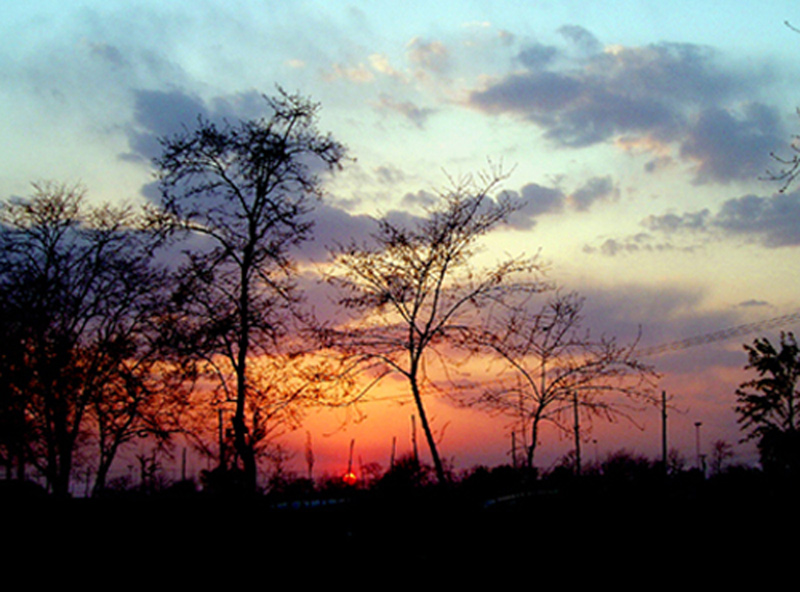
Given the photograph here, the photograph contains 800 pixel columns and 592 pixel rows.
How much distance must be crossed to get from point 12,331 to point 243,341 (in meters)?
15.5

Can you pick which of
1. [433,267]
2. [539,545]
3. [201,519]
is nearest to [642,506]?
[539,545]

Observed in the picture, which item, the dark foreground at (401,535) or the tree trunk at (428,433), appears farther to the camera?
the tree trunk at (428,433)

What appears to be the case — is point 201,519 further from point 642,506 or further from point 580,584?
point 642,506

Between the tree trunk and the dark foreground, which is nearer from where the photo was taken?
the dark foreground

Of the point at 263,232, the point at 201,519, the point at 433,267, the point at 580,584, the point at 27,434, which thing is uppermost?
the point at 263,232

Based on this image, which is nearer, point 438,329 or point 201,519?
point 201,519

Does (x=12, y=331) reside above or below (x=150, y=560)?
above

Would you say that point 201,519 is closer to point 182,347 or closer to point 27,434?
point 182,347

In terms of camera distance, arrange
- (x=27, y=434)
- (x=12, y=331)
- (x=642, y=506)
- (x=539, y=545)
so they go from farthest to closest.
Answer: (x=27, y=434), (x=12, y=331), (x=642, y=506), (x=539, y=545)

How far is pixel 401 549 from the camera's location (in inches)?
561

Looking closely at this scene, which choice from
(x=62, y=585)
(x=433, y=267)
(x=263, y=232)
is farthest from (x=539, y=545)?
(x=263, y=232)

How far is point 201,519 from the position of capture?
1431 centimetres

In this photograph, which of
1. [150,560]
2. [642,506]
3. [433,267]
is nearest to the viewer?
[150,560]

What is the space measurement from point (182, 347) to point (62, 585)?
8.41 metres
